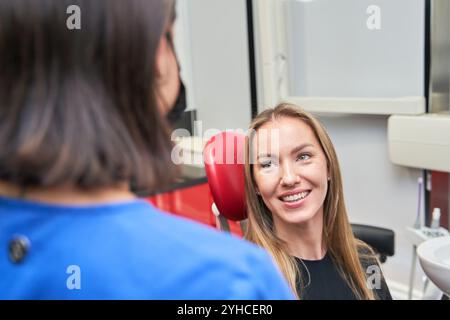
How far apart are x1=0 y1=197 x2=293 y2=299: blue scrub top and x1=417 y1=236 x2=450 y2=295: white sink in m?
1.02

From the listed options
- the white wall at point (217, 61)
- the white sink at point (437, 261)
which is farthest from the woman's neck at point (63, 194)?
the white wall at point (217, 61)

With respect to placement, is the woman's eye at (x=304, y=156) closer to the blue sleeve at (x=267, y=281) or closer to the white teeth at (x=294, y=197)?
the white teeth at (x=294, y=197)

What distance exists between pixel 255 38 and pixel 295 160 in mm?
1537

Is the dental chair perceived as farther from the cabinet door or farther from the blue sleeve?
the cabinet door

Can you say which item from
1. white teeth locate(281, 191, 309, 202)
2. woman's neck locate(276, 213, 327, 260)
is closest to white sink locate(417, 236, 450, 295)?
woman's neck locate(276, 213, 327, 260)

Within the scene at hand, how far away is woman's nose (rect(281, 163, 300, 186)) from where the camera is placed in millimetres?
1226

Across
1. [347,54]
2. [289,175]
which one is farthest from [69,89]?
[347,54]

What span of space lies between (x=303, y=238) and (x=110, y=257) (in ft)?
2.86

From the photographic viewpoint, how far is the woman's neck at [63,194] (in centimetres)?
47

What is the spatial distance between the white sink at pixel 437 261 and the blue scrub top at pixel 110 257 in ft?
3.36

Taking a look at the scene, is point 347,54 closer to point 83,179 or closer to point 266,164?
point 266,164
